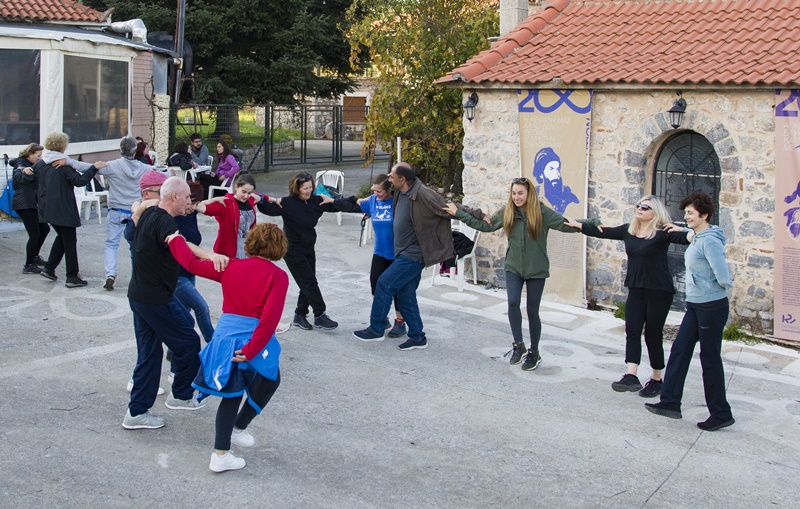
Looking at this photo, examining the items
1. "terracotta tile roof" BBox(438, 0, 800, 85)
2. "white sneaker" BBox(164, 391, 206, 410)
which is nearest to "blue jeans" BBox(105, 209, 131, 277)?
"white sneaker" BBox(164, 391, 206, 410)

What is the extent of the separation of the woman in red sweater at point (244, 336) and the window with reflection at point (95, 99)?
12.0 metres

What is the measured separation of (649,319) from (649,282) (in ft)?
1.13

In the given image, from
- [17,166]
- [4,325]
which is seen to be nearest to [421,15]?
[17,166]

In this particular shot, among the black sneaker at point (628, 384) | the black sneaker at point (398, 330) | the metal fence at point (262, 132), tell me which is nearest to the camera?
the black sneaker at point (628, 384)

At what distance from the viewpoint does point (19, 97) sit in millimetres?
15320

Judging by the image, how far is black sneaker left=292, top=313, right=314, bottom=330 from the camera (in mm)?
9320

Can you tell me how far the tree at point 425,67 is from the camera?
15188 millimetres

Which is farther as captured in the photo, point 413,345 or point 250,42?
point 250,42

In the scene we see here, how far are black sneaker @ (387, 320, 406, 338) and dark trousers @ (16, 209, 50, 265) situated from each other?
4881 mm

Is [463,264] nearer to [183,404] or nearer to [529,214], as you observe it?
[529,214]

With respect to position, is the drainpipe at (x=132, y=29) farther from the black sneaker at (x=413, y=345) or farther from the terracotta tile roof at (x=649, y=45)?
the black sneaker at (x=413, y=345)

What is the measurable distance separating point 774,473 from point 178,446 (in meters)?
4.04

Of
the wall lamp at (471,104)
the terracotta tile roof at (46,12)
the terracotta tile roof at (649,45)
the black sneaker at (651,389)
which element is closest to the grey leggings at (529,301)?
the black sneaker at (651,389)

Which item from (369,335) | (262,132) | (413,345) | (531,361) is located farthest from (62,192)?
(262,132)
